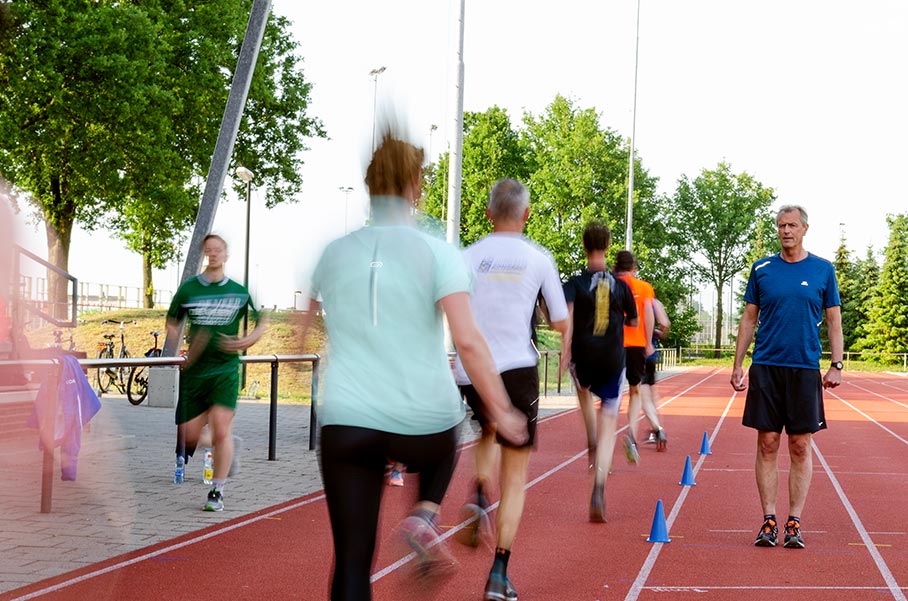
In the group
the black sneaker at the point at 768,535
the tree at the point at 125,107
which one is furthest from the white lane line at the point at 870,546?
the tree at the point at 125,107

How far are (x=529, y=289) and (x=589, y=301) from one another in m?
2.77

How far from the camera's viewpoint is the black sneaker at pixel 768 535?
7055 mm

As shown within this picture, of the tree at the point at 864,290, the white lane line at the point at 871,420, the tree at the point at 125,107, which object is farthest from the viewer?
the tree at the point at 864,290

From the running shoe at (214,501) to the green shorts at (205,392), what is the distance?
1.84ft

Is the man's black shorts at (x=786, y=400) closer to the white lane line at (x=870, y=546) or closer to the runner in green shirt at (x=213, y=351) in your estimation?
the white lane line at (x=870, y=546)

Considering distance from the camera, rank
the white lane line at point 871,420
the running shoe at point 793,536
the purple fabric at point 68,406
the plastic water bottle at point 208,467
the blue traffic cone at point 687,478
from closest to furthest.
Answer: the running shoe at point 793,536 < the purple fabric at point 68,406 < the plastic water bottle at point 208,467 < the blue traffic cone at point 687,478 < the white lane line at point 871,420

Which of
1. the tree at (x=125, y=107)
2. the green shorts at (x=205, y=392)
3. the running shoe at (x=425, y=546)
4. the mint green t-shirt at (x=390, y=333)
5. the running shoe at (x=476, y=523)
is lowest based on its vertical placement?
the running shoe at (x=476, y=523)

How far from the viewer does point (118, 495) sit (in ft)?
28.7

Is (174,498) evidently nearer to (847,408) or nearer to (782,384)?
(782,384)

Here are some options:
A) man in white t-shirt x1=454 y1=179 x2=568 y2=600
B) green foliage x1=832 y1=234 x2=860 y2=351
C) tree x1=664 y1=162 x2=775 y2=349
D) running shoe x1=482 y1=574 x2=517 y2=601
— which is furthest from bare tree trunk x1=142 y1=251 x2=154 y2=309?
green foliage x1=832 y1=234 x2=860 y2=351

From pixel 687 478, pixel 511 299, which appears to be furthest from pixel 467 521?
pixel 687 478

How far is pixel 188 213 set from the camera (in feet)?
105

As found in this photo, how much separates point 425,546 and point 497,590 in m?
1.90

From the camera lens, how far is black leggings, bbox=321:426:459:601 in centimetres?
331
